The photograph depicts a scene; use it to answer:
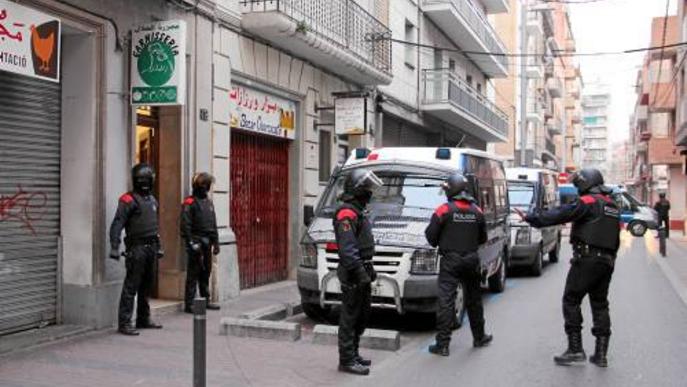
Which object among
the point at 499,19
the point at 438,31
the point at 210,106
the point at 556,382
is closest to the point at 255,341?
the point at 556,382

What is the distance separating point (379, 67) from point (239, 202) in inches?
226

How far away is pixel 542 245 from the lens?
634 inches

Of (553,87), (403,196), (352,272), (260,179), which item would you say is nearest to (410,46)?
(260,179)

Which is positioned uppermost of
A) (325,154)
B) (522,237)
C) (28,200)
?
(325,154)

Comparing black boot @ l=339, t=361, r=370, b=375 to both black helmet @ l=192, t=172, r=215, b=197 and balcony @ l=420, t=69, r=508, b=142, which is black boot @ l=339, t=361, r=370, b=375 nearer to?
black helmet @ l=192, t=172, r=215, b=197

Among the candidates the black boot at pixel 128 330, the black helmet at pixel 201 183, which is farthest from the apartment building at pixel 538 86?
the black boot at pixel 128 330

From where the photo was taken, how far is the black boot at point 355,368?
6.82 m

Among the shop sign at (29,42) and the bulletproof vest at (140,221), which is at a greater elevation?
the shop sign at (29,42)

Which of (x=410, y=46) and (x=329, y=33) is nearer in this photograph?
(x=329, y=33)

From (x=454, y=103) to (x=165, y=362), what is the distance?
1674 cm

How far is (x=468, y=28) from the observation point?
24.3 metres

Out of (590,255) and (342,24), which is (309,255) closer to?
(590,255)

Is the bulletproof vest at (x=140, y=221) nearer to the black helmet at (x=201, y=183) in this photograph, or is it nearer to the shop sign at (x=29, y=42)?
the black helmet at (x=201, y=183)

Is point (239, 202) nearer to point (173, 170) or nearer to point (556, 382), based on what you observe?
point (173, 170)
